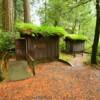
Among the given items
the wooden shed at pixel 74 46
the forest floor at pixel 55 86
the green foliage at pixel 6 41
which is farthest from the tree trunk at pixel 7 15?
the wooden shed at pixel 74 46

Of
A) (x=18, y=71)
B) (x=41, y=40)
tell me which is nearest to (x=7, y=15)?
(x=41, y=40)

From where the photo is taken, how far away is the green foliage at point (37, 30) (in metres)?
10.8

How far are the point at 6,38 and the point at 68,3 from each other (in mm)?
5291

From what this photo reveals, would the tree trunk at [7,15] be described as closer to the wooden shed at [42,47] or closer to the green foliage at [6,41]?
the green foliage at [6,41]

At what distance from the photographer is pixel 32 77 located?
8812 mm

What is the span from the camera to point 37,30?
11.1 m

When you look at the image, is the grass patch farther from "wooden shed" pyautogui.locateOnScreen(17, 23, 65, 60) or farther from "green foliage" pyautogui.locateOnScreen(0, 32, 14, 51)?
"green foliage" pyautogui.locateOnScreen(0, 32, 14, 51)

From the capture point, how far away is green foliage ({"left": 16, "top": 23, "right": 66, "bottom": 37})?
1084 centimetres

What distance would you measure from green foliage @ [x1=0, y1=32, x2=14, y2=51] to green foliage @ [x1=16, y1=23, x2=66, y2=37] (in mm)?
1901

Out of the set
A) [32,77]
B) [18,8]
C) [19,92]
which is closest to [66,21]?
[18,8]

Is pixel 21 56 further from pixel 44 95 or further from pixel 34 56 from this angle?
pixel 44 95

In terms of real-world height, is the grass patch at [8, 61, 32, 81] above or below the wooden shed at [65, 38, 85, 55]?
below

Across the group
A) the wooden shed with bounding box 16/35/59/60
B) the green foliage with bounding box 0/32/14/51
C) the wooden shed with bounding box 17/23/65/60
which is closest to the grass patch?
the wooden shed with bounding box 16/35/59/60

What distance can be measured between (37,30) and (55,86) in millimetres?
4550
